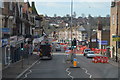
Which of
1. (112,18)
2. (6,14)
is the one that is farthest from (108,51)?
(6,14)

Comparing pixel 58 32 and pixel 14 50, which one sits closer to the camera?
pixel 14 50

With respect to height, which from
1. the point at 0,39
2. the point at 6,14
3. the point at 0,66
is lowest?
the point at 0,66

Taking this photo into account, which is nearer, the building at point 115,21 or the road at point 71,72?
the road at point 71,72

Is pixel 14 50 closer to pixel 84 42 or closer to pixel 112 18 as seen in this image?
pixel 112 18

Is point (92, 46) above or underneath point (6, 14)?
underneath

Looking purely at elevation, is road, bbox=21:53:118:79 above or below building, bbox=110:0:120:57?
below

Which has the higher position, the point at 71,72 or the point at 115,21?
the point at 115,21

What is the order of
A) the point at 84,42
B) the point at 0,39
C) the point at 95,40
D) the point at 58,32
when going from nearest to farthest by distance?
1. the point at 0,39
2. the point at 95,40
3. the point at 84,42
4. the point at 58,32

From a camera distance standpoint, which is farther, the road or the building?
the building

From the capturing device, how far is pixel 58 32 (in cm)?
17700

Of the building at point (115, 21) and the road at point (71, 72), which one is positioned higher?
the building at point (115, 21)

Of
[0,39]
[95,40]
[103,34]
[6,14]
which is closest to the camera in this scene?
[0,39]

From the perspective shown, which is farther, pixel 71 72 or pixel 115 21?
pixel 115 21

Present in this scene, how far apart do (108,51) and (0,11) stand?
26.4 metres
